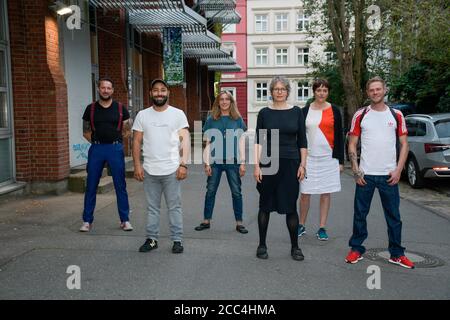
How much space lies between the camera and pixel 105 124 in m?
6.30

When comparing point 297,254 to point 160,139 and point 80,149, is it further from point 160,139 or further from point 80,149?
point 80,149

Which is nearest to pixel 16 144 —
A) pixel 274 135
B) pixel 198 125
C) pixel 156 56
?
pixel 274 135

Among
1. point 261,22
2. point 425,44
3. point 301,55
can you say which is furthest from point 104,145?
point 261,22

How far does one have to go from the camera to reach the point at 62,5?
9.09 m

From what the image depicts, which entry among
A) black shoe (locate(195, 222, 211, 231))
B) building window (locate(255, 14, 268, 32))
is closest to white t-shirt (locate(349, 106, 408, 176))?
black shoe (locate(195, 222, 211, 231))

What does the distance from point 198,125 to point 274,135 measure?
19236 millimetres

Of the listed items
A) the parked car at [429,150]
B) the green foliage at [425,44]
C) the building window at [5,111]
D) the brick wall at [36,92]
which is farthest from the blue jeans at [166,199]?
the green foliage at [425,44]

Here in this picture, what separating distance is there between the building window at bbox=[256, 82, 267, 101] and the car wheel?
3818 cm

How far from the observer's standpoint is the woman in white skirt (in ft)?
19.5

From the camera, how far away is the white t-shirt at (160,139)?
17.8ft

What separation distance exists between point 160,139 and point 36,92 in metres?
4.38

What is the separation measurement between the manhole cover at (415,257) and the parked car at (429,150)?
4.96m

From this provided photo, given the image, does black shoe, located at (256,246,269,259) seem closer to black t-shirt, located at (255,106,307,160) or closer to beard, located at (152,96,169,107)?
black t-shirt, located at (255,106,307,160)

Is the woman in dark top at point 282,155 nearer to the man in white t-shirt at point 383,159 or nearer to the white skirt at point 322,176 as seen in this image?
the man in white t-shirt at point 383,159
